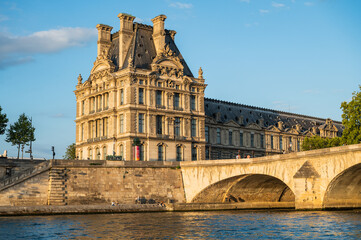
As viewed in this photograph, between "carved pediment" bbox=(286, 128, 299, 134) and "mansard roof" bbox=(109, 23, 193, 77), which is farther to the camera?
"carved pediment" bbox=(286, 128, 299, 134)

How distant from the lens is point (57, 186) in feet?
255

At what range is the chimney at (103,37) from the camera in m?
108

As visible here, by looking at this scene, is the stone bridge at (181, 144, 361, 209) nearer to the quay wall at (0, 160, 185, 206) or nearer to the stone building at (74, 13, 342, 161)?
the quay wall at (0, 160, 185, 206)

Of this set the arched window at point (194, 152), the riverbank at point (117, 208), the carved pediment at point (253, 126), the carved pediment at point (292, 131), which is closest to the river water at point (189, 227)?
the riverbank at point (117, 208)

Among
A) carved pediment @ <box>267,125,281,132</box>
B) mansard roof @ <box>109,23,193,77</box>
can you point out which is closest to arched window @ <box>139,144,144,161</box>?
mansard roof @ <box>109,23,193,77</box>

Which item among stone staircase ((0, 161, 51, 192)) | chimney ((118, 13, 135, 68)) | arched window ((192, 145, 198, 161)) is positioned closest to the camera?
stone staircase ((0, 161, 51, 192))

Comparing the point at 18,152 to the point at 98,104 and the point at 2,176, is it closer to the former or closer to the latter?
the point at 98,104

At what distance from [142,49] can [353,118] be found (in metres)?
38.5

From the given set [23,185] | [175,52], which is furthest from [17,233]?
[175,52]

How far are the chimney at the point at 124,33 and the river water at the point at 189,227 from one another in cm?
4594

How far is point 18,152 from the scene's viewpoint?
10544 cm

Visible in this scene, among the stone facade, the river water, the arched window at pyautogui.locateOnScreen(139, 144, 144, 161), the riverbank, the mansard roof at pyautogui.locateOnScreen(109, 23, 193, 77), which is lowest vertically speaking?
the river water

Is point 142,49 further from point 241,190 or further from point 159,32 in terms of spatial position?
point 241,190

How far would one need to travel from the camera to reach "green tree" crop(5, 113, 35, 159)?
10594cm
